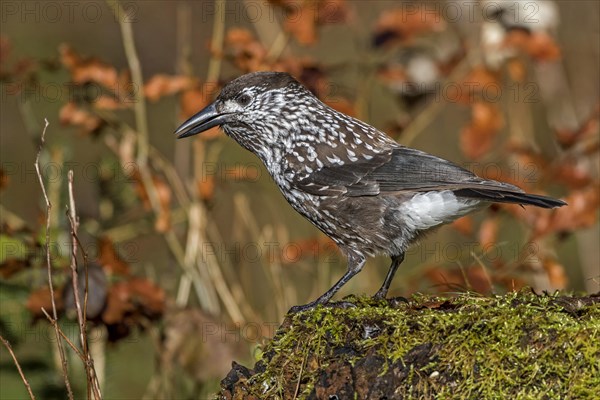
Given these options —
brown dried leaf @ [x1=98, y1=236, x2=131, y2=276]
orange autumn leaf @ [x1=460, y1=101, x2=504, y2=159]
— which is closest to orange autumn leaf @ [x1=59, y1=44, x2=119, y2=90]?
brown dried leaf @ [x1=98, y1=236, x2=131, y2=276]

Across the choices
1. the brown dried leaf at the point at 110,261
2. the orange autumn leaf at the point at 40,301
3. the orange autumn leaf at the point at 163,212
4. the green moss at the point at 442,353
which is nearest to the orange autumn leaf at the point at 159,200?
the orange autumn leaf at the point at 163,212

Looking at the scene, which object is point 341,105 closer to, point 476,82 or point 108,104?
point 476,82

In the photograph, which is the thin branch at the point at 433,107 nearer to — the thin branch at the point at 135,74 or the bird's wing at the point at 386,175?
the bird's wing at the point at 386,175

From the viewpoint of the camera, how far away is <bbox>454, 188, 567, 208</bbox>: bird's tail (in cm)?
368

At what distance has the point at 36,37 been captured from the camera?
11.3m

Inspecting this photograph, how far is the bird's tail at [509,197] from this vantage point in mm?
3677

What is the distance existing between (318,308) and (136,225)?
2.89 m

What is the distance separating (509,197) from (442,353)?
107cm

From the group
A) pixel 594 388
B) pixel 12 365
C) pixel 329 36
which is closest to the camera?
pixel 594 388

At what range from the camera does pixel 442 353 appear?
2992 millimetres

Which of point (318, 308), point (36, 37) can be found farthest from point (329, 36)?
point (318, 308)

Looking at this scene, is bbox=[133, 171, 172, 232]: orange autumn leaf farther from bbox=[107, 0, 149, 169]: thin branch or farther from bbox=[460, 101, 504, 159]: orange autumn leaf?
bbox=[460, 101, 504, 159]: orange autumn leaf

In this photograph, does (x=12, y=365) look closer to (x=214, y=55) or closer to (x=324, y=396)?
(x=214, y=55)

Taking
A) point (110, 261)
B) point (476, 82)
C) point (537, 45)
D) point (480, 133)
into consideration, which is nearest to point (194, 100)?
point (110, 261)
